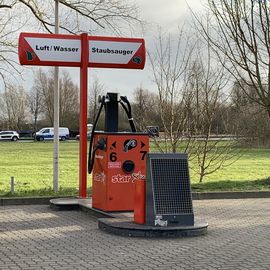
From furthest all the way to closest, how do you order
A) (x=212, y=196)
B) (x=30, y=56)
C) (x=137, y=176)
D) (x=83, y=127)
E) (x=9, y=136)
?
1. (x=9, y=136)
2. (x=212, y=196)
3. (x=83, y=127)
4. (x=30, y=56)
5. (x=137, y=176)

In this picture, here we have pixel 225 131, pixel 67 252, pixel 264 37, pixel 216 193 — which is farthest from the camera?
pixel 225 131

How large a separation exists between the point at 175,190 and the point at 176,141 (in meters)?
8.27

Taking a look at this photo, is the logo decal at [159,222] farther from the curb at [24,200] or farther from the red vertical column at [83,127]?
the curb at [24,200]

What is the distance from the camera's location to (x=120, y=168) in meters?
10.5

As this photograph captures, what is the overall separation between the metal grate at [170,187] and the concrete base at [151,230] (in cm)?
28

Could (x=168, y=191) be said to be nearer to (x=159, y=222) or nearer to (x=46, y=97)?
(x=159, y=222)

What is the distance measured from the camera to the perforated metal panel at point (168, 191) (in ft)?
29.4

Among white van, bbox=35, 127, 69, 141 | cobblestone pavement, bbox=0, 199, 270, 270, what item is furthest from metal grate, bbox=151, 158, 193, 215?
white van, bbox=35, 127, 69, 141

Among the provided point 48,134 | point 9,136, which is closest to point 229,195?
point 48,134

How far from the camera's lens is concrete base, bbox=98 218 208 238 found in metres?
8.81

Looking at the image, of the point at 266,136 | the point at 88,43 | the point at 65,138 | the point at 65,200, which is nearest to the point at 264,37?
the point at 88,43

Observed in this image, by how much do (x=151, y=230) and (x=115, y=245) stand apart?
33.5 inches

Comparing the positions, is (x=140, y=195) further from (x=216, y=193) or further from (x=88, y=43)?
(x=216, y=193)

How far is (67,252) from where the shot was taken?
763 cm
